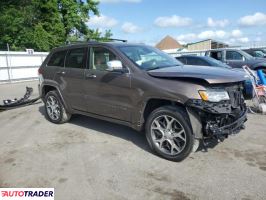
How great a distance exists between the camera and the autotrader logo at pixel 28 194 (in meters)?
3.57

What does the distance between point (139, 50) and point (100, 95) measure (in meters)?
1.15

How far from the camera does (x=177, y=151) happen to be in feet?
15.0

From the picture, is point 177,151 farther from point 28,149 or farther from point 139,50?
point 28,149

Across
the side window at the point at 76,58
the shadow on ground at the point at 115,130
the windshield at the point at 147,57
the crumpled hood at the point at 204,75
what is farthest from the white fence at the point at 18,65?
the crumpled hood at the point at 204,75

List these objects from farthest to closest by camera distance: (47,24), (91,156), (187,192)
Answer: (47,24)
(91,156)
(187,192)

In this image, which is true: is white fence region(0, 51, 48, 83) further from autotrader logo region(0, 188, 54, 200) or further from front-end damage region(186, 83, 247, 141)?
front-end damage region(186, 83, 247, 141)

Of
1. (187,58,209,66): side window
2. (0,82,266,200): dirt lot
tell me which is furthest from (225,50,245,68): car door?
(0,82,266,200): dirt lot

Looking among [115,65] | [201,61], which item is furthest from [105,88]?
[201,61]

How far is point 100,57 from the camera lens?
572 cm

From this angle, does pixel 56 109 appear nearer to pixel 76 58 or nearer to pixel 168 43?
pixel 76 58

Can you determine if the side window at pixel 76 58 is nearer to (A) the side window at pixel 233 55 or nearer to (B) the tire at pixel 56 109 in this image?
(B) the tire at pixel 56 109

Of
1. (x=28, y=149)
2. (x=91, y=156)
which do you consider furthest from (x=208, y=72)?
(x=28, y=149)

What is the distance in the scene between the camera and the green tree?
111 feet

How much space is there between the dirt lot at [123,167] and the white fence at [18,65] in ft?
43.0
